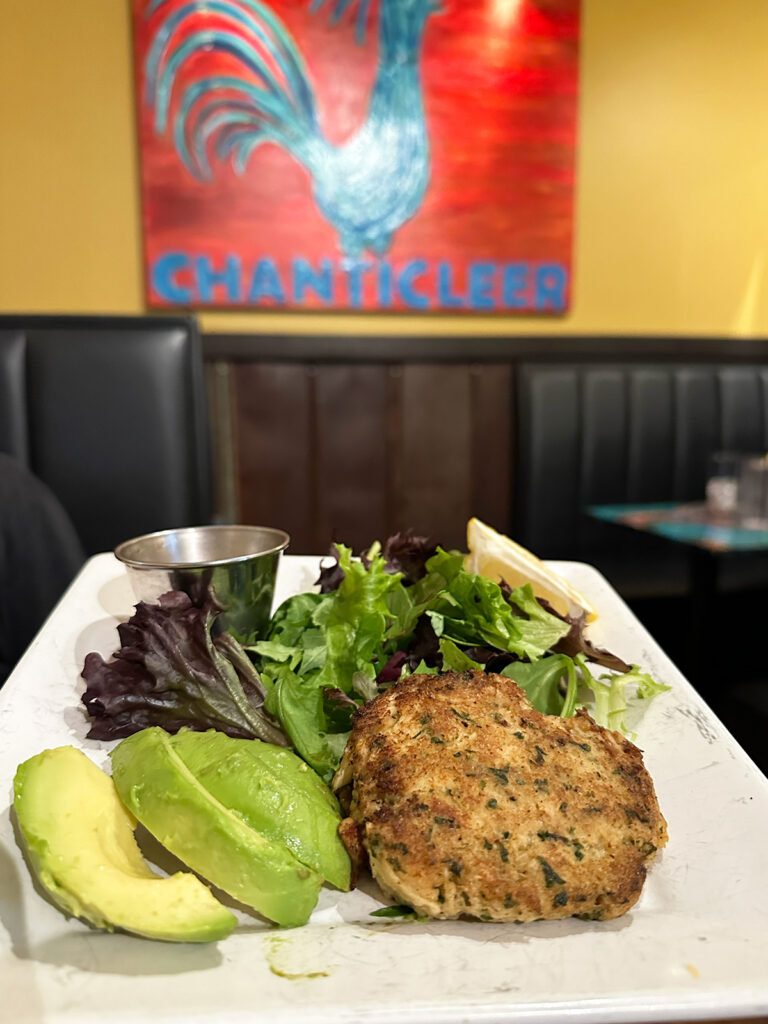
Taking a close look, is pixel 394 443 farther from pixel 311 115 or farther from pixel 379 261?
pixel 311 115

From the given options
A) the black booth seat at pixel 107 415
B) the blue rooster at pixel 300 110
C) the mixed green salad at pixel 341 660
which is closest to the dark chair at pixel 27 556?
the black booth seat at pixel 107 415

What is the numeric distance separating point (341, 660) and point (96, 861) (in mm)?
415

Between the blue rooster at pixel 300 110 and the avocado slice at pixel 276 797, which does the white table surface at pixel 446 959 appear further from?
the blue rooster at pixel 300 110

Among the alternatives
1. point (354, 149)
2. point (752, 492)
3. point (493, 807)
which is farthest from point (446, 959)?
point (354, 149)

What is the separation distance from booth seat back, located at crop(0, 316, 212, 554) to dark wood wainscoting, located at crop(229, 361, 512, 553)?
0.48 metres

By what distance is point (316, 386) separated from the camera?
300cm

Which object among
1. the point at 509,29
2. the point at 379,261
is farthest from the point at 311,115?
the point at 509,29

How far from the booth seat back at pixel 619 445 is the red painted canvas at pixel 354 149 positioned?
1.62ft

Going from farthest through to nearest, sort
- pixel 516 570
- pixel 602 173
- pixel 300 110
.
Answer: pixel 602 173, pixel 300 110, pixel 516 570

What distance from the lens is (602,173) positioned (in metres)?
3.06

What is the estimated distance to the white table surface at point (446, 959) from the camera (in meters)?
0.50

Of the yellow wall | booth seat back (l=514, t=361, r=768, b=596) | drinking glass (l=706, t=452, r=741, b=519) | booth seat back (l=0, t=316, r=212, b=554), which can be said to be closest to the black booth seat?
booth seat back (l=0, t=316, r=212, b=554)

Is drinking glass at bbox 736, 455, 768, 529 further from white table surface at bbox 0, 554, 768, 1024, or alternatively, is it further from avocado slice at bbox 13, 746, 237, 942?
avocado slice at bbox 13, 746, 237, 942

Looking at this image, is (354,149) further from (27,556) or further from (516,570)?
(516,570)
